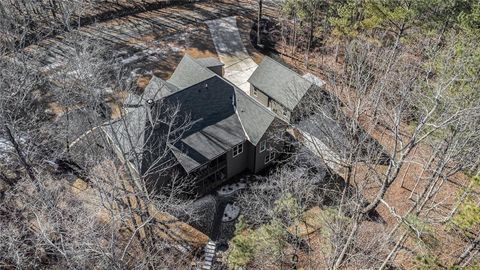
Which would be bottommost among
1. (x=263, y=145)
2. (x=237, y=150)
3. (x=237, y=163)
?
(x=237, y=163)

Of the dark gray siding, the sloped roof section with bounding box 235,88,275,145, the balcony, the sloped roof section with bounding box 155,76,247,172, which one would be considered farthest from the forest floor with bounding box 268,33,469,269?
the balcony

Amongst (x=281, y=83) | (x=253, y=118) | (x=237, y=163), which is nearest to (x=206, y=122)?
(x=253, y=118)

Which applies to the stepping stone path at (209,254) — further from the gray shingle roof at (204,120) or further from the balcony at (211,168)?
the gray shingle roof at (204,120)

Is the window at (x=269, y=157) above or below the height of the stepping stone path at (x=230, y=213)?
above

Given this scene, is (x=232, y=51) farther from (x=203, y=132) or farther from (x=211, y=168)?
(x=211, y=168)

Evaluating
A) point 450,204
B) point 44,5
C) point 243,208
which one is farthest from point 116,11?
point 450,204

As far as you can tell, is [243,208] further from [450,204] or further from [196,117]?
[450,204]

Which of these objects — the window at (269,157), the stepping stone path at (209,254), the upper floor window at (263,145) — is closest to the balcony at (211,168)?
the upper floor window at (263,145)
